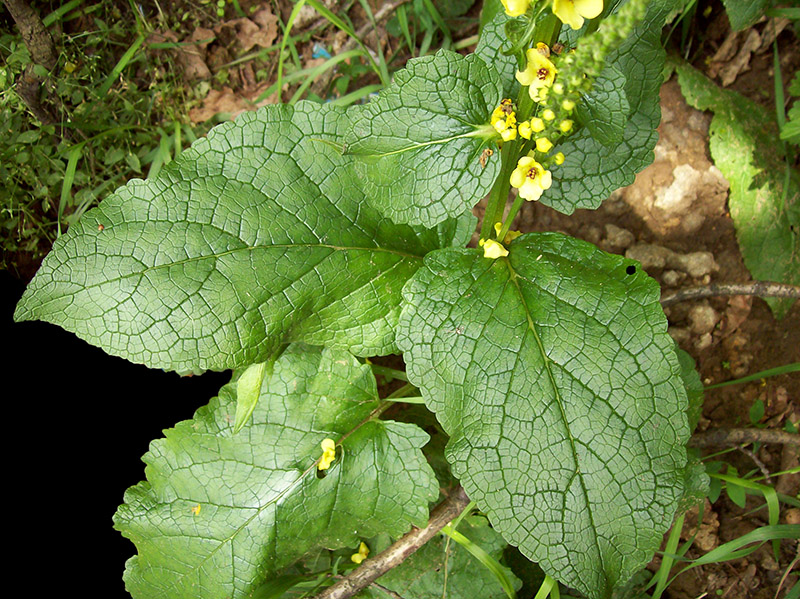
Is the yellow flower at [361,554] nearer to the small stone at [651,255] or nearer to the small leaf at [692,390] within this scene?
the small leaf at [692,390]

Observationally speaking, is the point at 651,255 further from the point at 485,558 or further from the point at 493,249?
the point at 485,558

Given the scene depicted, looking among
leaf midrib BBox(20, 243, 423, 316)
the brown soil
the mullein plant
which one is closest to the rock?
the brown soil

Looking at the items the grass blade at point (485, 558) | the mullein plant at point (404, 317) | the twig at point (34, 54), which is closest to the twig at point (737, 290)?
the mullein plant at point (404, 317)

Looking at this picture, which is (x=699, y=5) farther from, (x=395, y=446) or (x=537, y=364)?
(x=395, y=446)

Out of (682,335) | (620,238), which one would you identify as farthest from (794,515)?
(620,238)

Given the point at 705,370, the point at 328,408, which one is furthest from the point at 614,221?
the point at 328,408

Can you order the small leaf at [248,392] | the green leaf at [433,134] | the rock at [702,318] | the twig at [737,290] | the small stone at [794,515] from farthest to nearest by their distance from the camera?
the rock at [702,318]
the small stone at [794,515]
the twig at [737,290]
the small leaf at [248,392]
the green leaf at [433,134]
